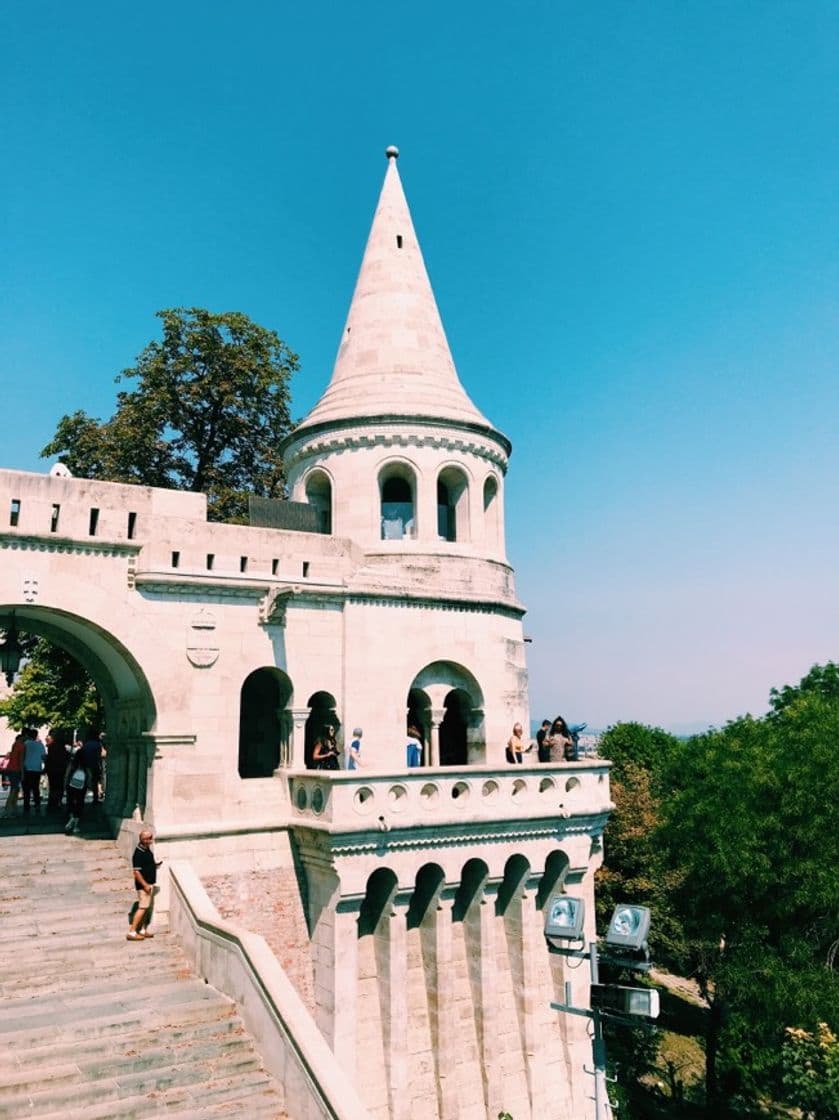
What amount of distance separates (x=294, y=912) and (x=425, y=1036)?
329 cm

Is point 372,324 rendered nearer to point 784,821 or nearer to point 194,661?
point 194,661

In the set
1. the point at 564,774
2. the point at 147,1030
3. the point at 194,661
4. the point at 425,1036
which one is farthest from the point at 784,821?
the point at 147,1030

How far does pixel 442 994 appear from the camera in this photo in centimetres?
1512

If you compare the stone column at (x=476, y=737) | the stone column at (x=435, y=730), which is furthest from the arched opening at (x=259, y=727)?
the stone column at (x=476, y=737)

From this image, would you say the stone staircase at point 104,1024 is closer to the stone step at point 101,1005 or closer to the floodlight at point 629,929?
the stone step at point 101,1005

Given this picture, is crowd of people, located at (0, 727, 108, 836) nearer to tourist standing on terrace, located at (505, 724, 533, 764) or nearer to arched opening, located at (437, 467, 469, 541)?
tourist standing on terrace, located at (505, 724, 533, 764)

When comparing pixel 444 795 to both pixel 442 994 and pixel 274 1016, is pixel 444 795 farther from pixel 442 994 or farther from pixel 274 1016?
pixel 274 1016

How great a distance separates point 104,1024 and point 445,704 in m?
10.4

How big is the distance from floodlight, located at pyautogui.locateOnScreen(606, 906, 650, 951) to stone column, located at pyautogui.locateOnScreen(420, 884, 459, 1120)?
6.94m

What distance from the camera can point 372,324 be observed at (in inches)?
854

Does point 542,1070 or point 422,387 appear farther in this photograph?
point 422,387

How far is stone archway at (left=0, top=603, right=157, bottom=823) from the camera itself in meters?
14.6

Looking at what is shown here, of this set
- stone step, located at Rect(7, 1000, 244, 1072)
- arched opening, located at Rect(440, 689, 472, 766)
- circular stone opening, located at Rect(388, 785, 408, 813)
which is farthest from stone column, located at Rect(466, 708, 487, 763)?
stone step, located at Rect(7, 1000, 244, 1072)

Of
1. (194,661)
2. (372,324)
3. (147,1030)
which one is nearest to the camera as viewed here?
(147,1030)
